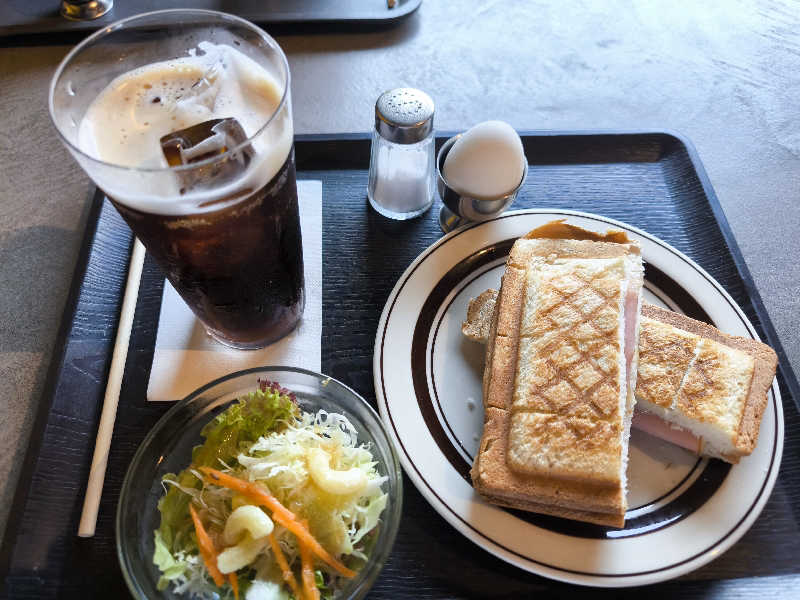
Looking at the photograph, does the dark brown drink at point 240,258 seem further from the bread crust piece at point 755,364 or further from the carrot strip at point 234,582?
the bread crust piece at point 755,364

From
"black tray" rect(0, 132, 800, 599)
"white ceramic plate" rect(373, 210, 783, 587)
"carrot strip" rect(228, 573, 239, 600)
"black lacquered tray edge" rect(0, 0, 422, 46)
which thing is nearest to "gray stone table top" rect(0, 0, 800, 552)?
"black lacquered tray edge" rect(0, 0, 422, 46)

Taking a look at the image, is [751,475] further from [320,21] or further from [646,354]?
[320,21]

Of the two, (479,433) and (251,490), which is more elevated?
(251,490)

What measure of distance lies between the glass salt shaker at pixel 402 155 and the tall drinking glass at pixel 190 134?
467mm

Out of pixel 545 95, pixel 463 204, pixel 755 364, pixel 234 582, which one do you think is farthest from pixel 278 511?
pixel 545 95

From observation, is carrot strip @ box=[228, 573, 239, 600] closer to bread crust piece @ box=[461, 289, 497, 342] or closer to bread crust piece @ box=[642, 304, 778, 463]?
bread crust piece @ box=[461, 289, 497, 342]

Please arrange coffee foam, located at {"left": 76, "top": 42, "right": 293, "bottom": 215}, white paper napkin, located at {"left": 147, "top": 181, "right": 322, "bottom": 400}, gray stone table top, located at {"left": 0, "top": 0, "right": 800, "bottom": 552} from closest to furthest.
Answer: coffee foam, located at {"left": 76, "top": 42, "right": 293, "bottom": 215} < white paper napkin, located at {"left": 147, "top": 181, "right": 322, "bottom": 400} < gray stone table top, located at {"left": 0, "top": 0, "right": 800, "bottom": 552}

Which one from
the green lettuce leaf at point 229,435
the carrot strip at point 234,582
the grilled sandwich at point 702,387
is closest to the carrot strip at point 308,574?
the carrot strip at point 234,582

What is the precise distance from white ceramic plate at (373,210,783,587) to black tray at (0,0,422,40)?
1272mm

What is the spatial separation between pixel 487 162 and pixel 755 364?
84 cm

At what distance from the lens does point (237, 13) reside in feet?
7.91

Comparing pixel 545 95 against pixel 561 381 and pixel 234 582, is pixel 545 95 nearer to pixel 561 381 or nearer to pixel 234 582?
pixel 561 381

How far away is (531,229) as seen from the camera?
1.75 meters

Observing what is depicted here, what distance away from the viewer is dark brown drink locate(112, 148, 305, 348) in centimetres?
112
